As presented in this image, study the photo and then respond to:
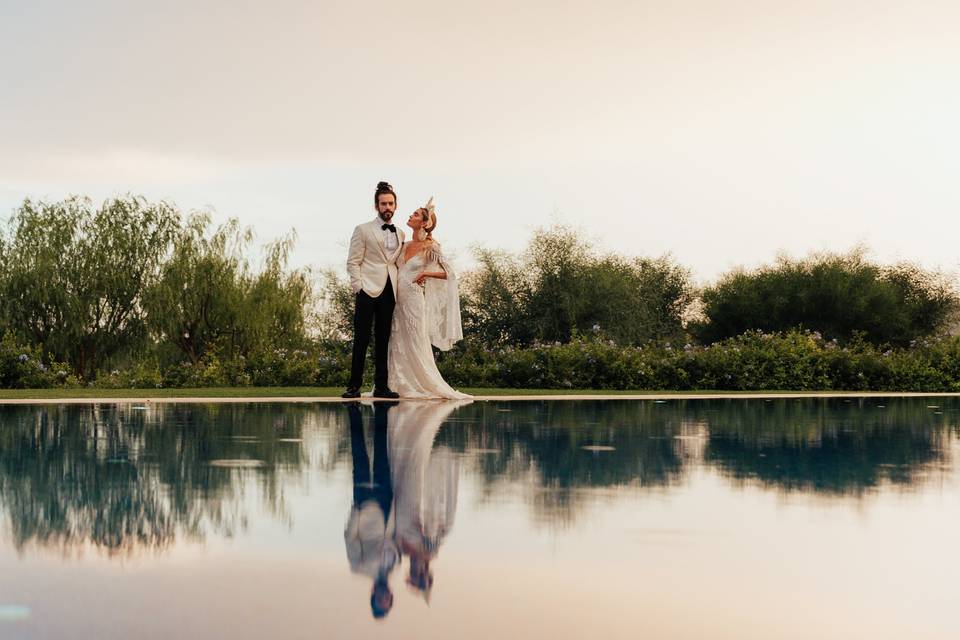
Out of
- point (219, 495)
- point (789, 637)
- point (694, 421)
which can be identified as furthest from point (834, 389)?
point (789, 637)

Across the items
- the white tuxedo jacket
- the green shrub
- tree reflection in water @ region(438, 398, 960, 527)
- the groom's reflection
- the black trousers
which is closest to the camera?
the groom's reflection

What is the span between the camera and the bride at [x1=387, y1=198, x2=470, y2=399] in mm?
15547

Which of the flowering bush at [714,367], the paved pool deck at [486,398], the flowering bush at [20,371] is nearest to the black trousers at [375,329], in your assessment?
the paved pool deck at [486,398]

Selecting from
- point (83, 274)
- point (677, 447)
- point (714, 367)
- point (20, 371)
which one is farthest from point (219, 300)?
point (677, 447)

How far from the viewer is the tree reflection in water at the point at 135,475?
4891 millimetres

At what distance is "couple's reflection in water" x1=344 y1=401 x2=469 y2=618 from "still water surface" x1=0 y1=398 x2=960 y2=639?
20mm

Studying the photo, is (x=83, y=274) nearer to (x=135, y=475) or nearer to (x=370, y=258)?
(x=370, y=258)

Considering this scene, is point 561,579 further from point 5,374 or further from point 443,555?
point 5,374

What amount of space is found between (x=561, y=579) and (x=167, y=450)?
4961 mm

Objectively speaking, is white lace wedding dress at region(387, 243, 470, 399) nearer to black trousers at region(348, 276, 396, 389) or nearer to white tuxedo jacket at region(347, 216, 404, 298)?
black trousers at region(348, 276, 396, 389)

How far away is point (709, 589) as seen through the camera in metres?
3.87

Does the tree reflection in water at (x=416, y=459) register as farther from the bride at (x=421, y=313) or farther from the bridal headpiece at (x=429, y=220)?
the bridal headpiece at (x=429, y=220)

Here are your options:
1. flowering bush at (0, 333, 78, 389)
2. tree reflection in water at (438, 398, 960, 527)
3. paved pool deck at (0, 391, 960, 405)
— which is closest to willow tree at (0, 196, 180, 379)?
flowering bush at (0, 333, 78, 389)

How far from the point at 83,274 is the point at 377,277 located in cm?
1979
